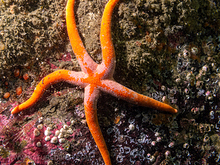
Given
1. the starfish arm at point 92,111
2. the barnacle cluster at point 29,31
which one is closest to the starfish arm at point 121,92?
the starfish arm at point 92,111

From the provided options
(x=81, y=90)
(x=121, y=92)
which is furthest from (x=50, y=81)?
(x=121, y=92)

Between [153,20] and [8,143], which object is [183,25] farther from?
[8,143]

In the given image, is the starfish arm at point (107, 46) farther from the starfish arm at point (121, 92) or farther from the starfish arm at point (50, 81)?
the starfish arm at point (50, 81)

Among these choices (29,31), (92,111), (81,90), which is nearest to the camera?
(92,111)

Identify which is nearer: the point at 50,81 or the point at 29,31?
the point at 50,81

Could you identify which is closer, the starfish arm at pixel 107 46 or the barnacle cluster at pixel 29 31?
the starfish arm at pixel 107 46

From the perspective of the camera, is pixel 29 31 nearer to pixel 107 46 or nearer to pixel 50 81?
pixel 50 81

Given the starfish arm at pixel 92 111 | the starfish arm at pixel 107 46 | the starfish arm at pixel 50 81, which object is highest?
the starfish arm at pixel 107 46
